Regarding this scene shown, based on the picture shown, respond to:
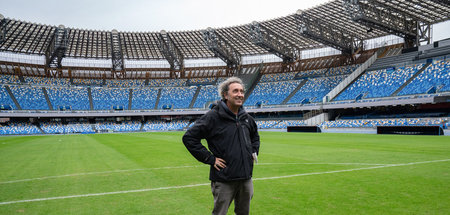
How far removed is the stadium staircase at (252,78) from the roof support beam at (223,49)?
3.58m

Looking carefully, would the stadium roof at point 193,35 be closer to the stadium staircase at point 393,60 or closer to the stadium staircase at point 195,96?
the stadium staircase at point 393,60

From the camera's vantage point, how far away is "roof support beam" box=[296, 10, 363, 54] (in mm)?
49250

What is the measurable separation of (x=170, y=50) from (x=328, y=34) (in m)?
34.2

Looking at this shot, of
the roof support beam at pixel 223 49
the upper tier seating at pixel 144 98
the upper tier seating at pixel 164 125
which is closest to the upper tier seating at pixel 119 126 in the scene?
the upper tier seating at pixel 164 125

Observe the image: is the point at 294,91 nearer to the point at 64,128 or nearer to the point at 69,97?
the point at 64,128

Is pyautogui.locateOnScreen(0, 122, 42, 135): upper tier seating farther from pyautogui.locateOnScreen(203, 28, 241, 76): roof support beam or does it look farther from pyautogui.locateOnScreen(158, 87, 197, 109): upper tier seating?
pyautogui.locateOnScreen(203, 28, 241, 76): roof support beam

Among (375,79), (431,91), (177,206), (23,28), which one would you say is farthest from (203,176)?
(23,28)

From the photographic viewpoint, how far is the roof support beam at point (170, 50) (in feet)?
212

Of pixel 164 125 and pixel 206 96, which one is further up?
pixel 206 96

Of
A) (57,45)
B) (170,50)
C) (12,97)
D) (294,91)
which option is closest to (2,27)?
(57,45)

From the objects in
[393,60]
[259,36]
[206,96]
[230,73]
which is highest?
[259,36]

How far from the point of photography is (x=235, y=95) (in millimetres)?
3809

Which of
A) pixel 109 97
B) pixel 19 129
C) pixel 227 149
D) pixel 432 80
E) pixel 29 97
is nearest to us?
pixel 227 149

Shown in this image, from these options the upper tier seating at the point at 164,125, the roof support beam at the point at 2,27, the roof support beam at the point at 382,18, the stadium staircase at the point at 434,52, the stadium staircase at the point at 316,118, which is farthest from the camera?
the upper tier seating at the point at 164,125
